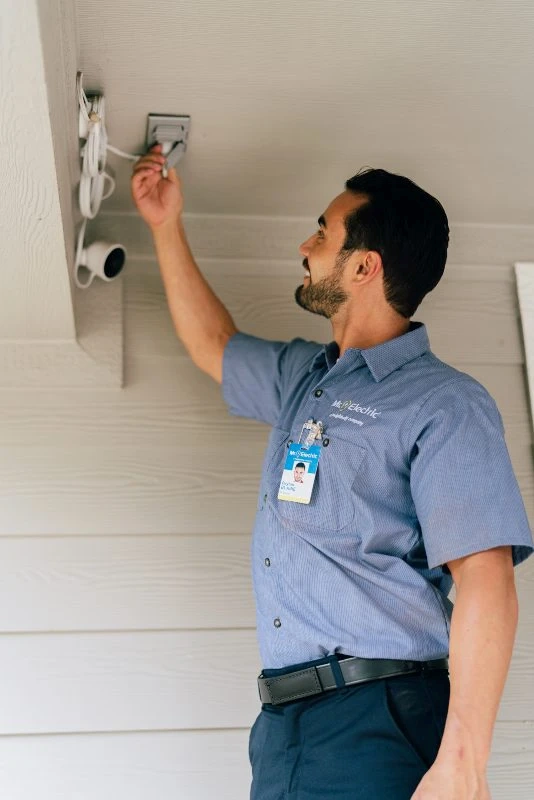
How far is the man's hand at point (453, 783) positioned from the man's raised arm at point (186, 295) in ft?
2.97

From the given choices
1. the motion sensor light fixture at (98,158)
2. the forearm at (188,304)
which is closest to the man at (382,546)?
the forearm at (188,304)

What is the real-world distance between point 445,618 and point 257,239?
101 cm

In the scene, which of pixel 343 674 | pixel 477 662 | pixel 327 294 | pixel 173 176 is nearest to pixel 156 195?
pixel 173 176

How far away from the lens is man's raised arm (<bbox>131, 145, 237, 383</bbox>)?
1896 mm

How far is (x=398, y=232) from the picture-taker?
67.0 inches

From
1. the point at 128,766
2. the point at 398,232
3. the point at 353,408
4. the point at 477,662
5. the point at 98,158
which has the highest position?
the point at 98,158

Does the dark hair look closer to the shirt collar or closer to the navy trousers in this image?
the shirt collar

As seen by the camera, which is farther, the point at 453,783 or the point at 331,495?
the point at 331,495

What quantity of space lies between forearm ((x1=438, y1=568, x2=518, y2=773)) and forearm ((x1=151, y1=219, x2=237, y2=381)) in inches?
30.8

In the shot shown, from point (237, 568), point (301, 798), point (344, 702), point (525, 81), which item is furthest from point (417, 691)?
point (525, 81)

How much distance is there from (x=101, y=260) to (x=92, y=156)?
11.1 inches

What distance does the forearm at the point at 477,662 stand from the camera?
1235 mm

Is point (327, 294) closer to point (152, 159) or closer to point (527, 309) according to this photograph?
point (152, 159)

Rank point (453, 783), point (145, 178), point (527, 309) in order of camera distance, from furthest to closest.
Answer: point (527, 309), point (145, 178), point (453, 783)
